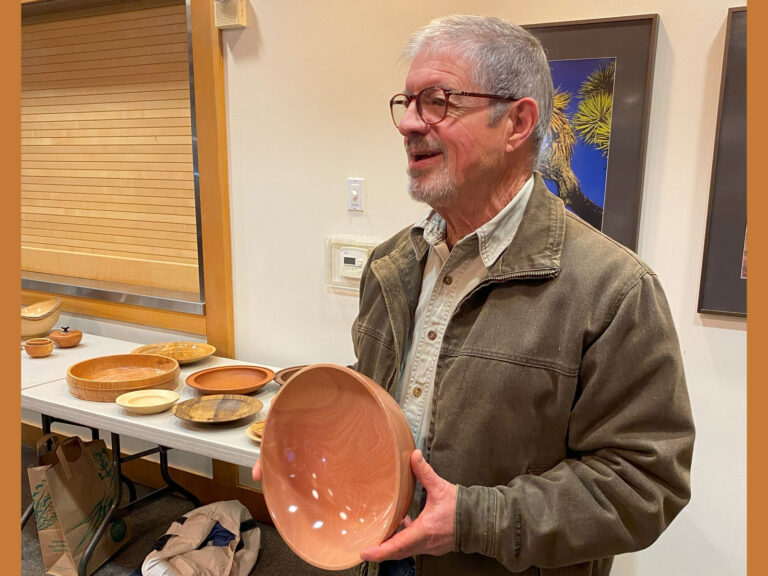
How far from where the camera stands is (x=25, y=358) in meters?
2.32

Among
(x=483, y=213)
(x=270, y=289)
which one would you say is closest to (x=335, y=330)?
(x=270, y=289)

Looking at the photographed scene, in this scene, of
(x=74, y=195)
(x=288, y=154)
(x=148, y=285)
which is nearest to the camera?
(x=288, y=154)

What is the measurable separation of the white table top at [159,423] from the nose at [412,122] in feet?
3.24

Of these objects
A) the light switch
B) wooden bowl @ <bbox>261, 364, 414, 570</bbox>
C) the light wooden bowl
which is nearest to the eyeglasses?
wooden bowl @ <bbox>261, 364, 414, 570</bbox>

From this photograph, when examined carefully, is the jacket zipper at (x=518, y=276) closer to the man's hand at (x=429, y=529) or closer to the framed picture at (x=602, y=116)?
the man's hand at (x=429, y=529)

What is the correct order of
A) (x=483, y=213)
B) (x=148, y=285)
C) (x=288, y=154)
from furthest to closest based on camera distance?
(x=148, y=285) → (x=288, y=154) → (x=483, y=213)

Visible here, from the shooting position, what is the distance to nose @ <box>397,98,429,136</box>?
973 millimetres

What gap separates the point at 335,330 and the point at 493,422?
4.22ft

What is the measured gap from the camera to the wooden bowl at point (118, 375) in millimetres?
1878

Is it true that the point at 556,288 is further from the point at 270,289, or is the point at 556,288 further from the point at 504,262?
the point at 270,289

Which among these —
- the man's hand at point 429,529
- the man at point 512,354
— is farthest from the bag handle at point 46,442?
the man's hand at point 429,529

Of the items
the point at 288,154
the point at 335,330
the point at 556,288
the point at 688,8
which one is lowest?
the point at 335,330

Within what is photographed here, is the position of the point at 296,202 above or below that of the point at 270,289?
above

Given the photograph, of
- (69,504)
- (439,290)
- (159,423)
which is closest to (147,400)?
(159,423)
